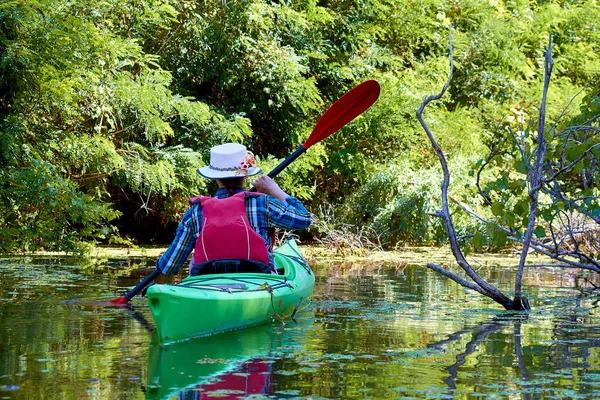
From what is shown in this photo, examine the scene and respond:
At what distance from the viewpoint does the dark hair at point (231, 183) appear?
5.67 meters

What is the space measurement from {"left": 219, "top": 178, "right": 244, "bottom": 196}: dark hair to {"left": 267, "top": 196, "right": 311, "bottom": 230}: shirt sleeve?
0.26 meters

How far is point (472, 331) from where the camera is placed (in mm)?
5379

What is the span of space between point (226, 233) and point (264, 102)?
31.6 ft

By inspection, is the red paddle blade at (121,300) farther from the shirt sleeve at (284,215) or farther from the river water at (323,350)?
the shirt sleeve at (284,215)

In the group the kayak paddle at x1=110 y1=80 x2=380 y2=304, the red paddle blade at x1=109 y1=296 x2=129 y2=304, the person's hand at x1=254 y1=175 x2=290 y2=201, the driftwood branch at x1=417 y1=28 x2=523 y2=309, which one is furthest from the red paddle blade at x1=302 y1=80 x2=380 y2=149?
the red paddle blade at x1=109 y1=296 x2=129 y2=304

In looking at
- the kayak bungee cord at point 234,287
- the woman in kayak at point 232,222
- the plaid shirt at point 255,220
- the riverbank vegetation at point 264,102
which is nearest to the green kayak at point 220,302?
the kayak bungee cord at point 234,287

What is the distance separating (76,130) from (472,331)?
779 cm

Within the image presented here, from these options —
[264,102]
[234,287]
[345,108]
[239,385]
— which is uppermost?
[264,102]

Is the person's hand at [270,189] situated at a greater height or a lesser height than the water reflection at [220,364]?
greater

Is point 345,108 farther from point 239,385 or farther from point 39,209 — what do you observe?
point 239,385

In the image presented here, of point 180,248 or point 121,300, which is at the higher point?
point 180,248

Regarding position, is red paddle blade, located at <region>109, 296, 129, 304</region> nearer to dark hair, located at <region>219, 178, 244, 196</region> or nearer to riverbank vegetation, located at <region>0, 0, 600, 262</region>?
dark hair, located at <region>219, 178, 244, 196</region>

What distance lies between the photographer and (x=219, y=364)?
4121 millimetres

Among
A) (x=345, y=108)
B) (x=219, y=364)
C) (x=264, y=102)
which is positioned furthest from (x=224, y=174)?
(x=264, y=102)
